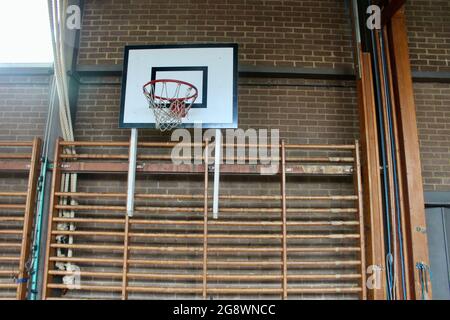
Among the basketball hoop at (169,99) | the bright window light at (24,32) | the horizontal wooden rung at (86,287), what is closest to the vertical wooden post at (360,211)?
the basketball hoop at (169,99)

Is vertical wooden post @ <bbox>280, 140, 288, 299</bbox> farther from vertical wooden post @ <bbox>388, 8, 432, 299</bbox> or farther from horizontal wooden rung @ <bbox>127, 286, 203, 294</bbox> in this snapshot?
vertical wooden post @ <bbox>388, 8, 432, 299</bbox>

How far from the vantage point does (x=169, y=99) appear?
328 centimetres

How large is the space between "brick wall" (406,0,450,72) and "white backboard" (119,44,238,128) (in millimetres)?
2124

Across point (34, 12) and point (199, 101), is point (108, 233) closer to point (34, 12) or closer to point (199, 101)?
point (199, 101)

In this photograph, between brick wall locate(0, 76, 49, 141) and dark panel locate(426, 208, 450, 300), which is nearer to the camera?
dark panel locate(426, 208, 450, 300)

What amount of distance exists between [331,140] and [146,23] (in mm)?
2467

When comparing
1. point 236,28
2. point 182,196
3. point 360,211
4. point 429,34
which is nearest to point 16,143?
point 182,196

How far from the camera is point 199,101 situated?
333 cm

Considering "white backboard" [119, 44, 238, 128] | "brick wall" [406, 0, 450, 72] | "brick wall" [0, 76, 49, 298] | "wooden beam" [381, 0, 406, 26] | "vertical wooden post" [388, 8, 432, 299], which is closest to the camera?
"vertical wooden post" [388, 8, 432, 299]

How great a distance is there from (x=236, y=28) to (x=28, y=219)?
9.71 feet

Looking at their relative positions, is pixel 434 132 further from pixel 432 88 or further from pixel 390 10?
pixel 390 10

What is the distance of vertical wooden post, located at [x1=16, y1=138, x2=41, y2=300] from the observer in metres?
3.30

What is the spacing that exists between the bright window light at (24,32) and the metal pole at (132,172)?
5.03ft

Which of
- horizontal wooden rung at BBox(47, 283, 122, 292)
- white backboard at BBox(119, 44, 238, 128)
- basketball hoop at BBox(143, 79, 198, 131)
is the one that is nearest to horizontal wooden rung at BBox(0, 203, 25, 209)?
horizontal wooden rung at BBox(47, 283, 122, 292)
